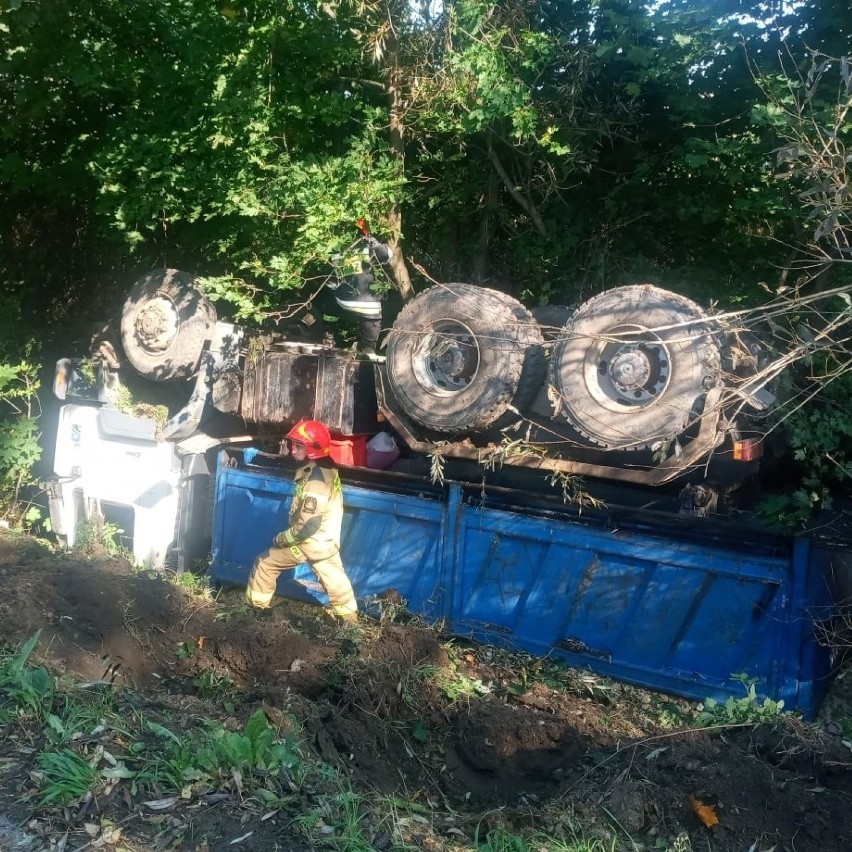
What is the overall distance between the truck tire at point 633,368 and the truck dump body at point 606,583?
68 centimetres

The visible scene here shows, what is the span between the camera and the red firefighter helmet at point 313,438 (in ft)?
20.4

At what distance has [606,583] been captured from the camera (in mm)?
5461

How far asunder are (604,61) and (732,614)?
4095mm

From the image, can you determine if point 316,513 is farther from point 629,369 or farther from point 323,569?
point 629,369

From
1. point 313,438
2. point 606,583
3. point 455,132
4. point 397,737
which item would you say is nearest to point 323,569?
point 313,438

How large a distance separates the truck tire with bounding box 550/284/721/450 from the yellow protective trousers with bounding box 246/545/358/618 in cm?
211

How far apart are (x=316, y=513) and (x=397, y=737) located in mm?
1803

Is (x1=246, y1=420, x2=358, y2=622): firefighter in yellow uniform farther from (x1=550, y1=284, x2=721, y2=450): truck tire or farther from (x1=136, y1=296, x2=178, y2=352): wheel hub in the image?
(x1=550, y1=284, x2=721, y2=450): truck tire

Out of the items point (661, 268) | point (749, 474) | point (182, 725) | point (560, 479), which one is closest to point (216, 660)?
point (182, 725)

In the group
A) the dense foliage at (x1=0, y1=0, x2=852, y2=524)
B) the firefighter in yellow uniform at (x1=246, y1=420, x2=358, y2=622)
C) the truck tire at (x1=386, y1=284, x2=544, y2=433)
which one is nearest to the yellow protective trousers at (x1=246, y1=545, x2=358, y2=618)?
the firefighter in yellow uniform at (x1=246, y1=420, x2=358, y2=622)

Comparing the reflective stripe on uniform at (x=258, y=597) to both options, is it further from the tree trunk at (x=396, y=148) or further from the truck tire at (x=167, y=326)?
the tree trunk at (x=396, y=148)

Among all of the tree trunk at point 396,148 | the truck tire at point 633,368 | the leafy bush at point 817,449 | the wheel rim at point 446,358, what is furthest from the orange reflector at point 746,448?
the tree trunk at point 396,148

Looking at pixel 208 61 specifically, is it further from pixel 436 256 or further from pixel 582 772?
pixel 582 772

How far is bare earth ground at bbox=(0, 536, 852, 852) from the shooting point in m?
3.45
